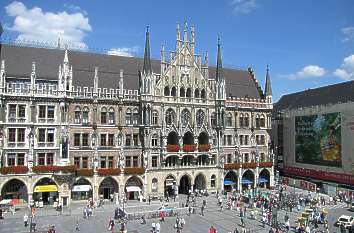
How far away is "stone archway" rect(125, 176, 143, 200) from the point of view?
60.8 meters

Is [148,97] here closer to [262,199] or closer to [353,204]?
[262,199]

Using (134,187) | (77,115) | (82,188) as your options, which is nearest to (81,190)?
(82,188)

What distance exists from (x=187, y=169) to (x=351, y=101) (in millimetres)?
29642

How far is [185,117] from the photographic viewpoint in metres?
65.6

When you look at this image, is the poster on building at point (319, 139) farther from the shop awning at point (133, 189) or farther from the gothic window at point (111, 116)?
the gothic window at point (111, 116)

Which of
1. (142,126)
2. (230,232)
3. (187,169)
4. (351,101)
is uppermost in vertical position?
(351,101)

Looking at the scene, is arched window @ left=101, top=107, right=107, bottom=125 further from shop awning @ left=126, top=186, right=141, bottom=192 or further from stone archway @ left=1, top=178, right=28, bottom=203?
stone archway @ left=1, top=178, right=28, bottom=203

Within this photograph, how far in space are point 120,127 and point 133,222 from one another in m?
18.0

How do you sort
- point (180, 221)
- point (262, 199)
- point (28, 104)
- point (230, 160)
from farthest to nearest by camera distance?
point (230, 160)
point (262, 199)
point (28, 104)
point (180, 221)

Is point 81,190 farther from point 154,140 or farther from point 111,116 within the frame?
point 154,140

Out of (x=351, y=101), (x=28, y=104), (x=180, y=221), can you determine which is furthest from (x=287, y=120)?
(x=28, y=104)

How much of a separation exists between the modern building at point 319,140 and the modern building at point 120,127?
8.15 metres

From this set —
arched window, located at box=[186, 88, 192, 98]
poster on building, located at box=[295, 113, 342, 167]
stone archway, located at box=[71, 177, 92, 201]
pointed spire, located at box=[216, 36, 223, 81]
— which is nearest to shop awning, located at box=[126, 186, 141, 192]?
stone archway, located at box=[71, 177, 92, 201]

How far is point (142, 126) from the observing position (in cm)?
6122
